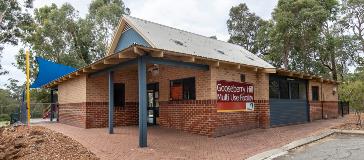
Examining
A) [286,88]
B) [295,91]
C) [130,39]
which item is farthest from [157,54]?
[295,91]

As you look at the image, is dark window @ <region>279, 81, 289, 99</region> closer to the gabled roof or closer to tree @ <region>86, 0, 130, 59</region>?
the gabled roof

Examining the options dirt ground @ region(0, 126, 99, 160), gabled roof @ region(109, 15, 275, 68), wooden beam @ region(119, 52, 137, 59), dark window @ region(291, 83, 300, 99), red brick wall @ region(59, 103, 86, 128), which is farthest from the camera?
dark window @ region(291, 83, 300, 99)

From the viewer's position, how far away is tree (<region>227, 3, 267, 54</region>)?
133 ft

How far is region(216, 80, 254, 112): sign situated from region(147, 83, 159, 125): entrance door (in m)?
3.88

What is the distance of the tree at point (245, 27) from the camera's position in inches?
1594

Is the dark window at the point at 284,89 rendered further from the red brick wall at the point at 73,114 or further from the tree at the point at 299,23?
the tree at the point at 299,23

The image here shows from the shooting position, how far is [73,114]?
17.0 meters

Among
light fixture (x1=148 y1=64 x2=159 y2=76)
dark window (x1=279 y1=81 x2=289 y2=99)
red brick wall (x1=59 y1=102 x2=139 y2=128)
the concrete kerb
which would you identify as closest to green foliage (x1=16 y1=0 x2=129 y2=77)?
red brick wall (x1=59 y1=102 x2=139 y2=128)

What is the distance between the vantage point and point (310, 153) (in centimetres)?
904

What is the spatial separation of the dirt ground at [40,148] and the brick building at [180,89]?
2.19m

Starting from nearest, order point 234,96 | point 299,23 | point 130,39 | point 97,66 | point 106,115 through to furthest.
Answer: point 97,66 < point 234,96 < point 106,115 < point 130,39 < point 299,23

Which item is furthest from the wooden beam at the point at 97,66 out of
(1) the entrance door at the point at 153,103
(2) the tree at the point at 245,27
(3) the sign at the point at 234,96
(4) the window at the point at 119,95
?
(2) the tree at the point at 245,27

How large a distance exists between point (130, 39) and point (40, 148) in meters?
10.2

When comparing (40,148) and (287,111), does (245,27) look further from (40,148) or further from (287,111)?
(40,148)
